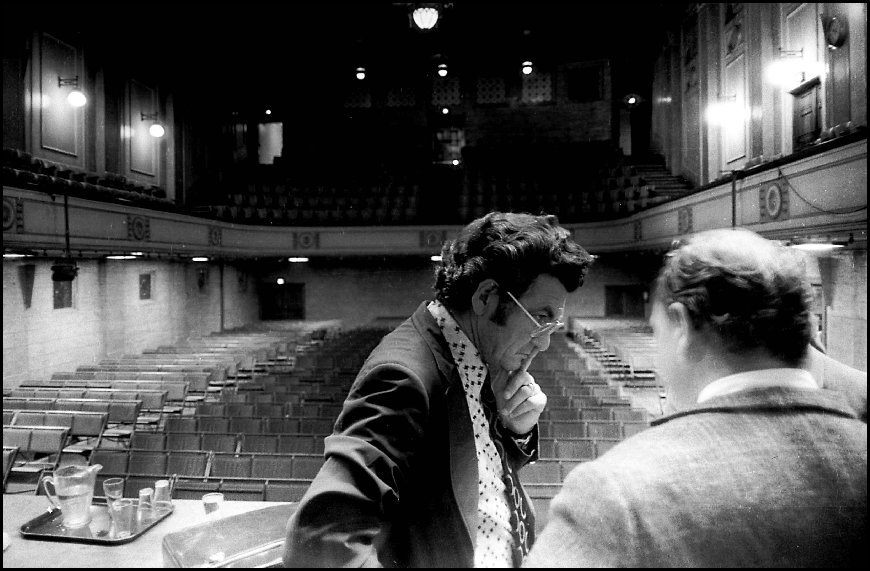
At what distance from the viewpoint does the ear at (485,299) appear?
118 centimetres

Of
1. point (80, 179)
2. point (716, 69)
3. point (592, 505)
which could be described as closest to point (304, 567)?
point (592, 505)

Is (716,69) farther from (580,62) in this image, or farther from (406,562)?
(406,562)

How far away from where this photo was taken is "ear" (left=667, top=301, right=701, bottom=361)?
2.72 ft

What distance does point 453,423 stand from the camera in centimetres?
106

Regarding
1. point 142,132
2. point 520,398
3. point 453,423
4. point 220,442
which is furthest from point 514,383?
point 142,132

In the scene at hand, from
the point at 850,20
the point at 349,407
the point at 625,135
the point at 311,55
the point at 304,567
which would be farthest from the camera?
the point at 625,135

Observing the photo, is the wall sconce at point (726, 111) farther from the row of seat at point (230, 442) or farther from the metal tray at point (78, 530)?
the metal tray at point (78, 530)

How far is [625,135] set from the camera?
2033cm

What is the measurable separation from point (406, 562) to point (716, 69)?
13.3 meters

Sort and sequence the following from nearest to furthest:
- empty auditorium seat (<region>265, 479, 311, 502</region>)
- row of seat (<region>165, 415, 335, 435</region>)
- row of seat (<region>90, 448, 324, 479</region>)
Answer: empty auditorium seat (<region>265, 479, 311, 502</region>) → row of seat (<region>90, 448, 324, 479</region>) → row of seat (<region>165, 415, 335, 435</region>)

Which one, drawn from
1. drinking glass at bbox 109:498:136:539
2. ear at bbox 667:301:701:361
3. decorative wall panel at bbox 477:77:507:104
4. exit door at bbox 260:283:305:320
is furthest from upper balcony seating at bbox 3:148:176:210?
decorative wall panel at bbox 477:77:507:104

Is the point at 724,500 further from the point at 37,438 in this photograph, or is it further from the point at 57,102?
the point at 57,102

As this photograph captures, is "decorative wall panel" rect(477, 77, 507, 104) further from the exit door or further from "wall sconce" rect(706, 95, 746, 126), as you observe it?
"wall sconce" rect(706, 95, 746, 126)

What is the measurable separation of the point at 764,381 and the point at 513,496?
0.62 m
